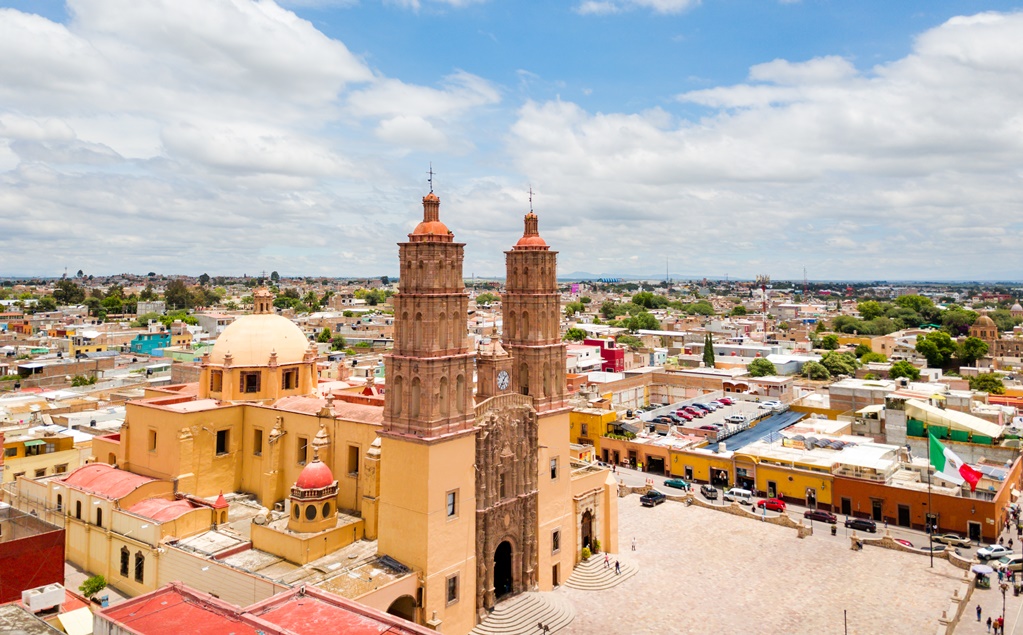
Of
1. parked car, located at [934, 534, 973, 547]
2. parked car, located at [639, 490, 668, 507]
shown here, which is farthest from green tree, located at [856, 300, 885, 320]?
parked car, located at [639, 490, 668, 507]

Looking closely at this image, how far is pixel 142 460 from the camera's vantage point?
113 ft

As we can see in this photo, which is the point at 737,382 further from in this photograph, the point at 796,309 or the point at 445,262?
the point at 796,309

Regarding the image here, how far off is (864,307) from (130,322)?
485 feet

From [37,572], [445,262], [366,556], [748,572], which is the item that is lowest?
[748,572]

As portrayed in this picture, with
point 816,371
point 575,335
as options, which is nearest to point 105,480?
point 816,371

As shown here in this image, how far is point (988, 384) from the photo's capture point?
7044 cm

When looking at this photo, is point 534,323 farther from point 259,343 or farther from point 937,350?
point 937,350

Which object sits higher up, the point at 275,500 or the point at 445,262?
the point at 445,262

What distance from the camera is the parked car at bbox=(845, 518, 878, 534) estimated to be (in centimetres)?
3784

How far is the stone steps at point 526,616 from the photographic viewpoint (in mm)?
26672

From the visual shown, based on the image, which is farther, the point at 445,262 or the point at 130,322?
the point at 130,322

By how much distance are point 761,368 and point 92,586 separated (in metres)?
67.2

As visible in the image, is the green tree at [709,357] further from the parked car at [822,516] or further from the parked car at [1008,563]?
the parked car at [1008,563]

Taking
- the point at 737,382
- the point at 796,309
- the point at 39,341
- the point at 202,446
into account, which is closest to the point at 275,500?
the point at 202,446
